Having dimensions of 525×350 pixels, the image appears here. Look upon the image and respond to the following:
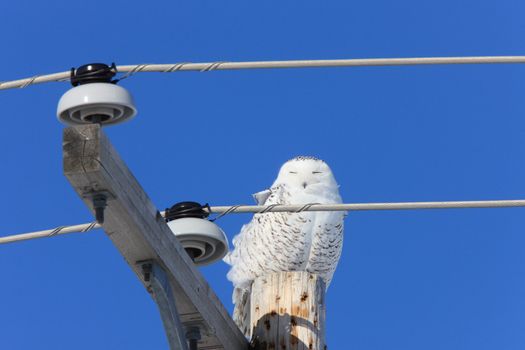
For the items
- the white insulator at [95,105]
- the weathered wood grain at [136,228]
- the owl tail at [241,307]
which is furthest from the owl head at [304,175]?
the white insulator at [95,105]

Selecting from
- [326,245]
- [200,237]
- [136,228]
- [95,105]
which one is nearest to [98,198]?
[136,228]

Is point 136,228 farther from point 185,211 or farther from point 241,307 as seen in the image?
point 241,307

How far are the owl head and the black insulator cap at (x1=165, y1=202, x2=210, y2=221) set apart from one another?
3005mm

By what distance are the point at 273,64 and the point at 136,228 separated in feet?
A: 3.88

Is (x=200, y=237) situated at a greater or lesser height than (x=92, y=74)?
lesser

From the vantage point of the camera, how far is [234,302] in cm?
673

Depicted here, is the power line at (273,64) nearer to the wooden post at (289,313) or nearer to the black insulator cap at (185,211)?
the black insulator cap at (185,211)

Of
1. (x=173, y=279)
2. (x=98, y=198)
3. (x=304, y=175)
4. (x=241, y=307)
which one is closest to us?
(x=98, y=198)

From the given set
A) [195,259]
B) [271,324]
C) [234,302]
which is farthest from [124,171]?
[234,302]

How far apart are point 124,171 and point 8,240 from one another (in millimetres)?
951

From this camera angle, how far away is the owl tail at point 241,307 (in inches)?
253

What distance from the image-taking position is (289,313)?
18.2ft

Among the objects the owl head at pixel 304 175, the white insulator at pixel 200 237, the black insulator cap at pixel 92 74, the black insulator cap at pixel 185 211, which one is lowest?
the white insulator at pixel 200 237

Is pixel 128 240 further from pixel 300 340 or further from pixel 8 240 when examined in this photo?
pixel 300 340
